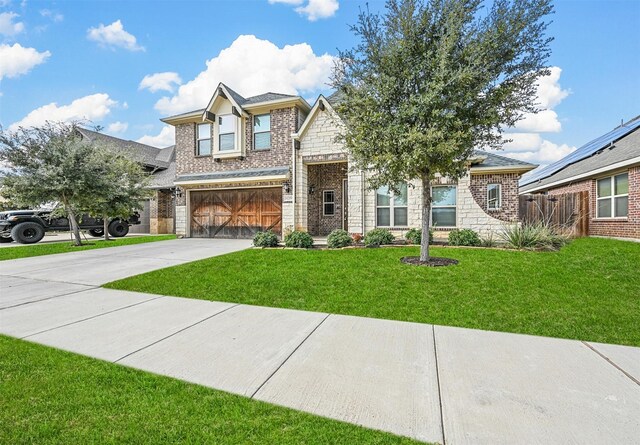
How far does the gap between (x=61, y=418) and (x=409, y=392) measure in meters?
2.50

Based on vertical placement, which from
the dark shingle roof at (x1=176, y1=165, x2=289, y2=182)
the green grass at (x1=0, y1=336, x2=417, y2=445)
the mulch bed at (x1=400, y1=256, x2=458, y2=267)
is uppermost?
the dark shingle roof at (x1=176, y1=165, x2=289, y2=182)

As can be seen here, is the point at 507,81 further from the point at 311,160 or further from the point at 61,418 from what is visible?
the point at 61,418

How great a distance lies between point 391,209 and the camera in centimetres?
1162

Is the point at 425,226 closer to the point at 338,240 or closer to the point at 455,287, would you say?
the point at 455,287

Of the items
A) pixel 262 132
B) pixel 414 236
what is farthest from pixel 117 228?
pixel 414 236

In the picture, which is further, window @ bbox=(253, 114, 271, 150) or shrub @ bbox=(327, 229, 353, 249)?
window @ bbox=(253, 114, 271, 150)

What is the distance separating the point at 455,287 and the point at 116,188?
1368 centimetres

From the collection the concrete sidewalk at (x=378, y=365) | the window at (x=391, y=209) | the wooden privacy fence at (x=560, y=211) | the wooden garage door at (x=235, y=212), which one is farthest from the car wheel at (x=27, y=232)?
the wooden privacy fence at (x=560, y=211)

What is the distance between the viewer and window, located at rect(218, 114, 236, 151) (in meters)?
13.6

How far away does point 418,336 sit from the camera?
3463 millimetres

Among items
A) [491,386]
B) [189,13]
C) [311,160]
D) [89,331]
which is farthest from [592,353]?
[189,13]

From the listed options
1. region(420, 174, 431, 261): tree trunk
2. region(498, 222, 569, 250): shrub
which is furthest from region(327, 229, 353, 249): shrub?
region(498, 222, 569, 250): shrub

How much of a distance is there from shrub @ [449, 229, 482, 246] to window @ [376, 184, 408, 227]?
208 cm

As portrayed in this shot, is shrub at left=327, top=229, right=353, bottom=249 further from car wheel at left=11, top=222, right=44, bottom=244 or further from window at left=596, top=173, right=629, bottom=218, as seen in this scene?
car wheel at left=11, top=222, right=44, bottom=244
